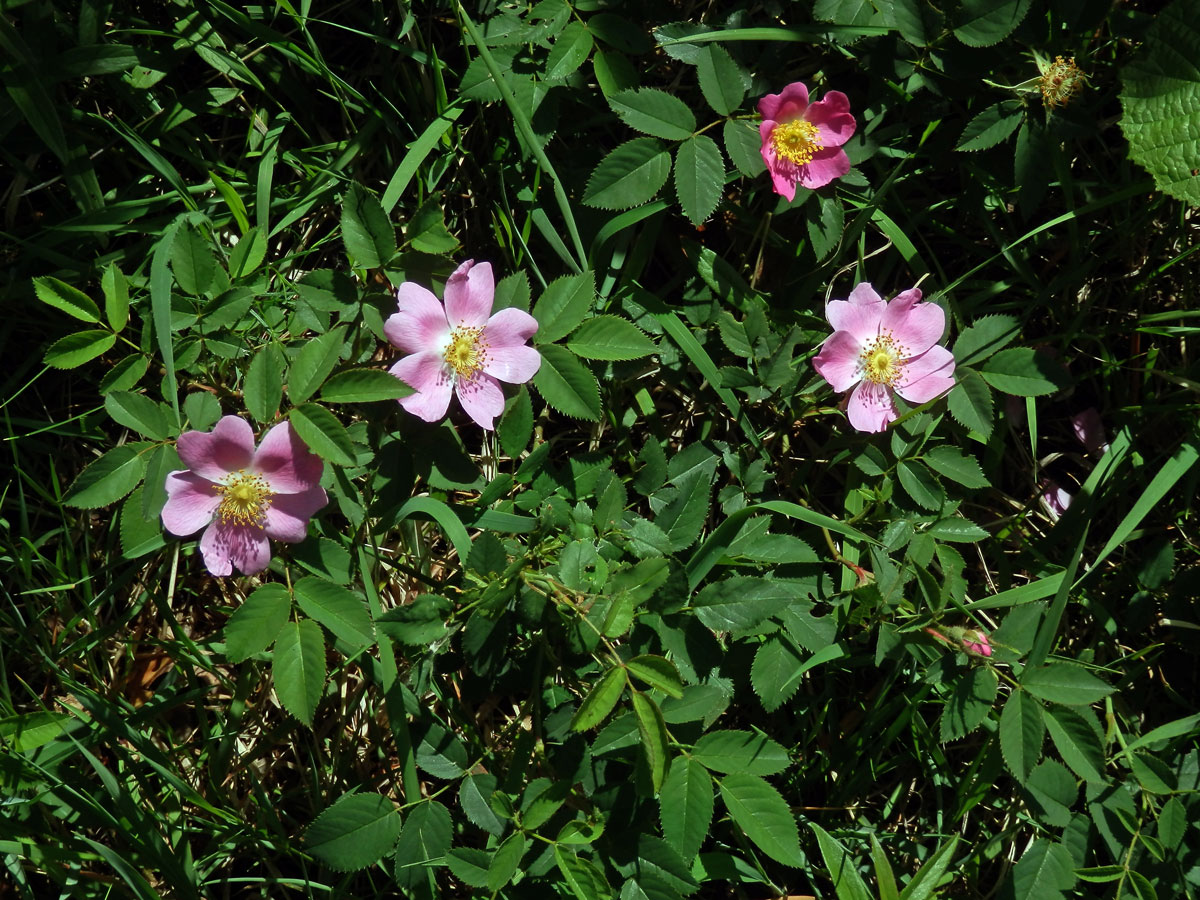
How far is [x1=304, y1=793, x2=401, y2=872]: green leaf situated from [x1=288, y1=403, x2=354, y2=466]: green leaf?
0.73 meters

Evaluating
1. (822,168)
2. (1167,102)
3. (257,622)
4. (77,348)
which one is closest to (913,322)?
(822,168)

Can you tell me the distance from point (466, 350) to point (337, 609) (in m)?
0.60

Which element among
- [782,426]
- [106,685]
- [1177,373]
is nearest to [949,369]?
[782,426]

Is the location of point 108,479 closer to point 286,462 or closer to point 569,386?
point 286,462

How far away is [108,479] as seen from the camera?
187 centimetres

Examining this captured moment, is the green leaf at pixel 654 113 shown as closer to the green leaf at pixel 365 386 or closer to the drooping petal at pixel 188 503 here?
the green leaf at pixel 365 386

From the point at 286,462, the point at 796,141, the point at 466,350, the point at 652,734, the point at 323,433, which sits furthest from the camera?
the point at 796,141

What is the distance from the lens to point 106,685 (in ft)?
7.79

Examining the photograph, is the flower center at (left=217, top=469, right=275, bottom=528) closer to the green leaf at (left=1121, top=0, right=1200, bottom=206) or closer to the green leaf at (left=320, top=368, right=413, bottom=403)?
the green leaf at (left=320, top=368, right=413, bottom=403)

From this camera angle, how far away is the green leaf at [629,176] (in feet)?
6.91

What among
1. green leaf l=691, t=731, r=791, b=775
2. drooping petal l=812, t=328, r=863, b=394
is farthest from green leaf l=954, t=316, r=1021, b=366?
green leaf l=691, t=731, r=791, b=775

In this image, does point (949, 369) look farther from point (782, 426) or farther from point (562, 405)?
point (562, 405)

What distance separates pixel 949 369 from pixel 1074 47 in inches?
32.1

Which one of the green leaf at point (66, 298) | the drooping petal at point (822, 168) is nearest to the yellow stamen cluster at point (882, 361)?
the drooping petal at point (822, 168)
